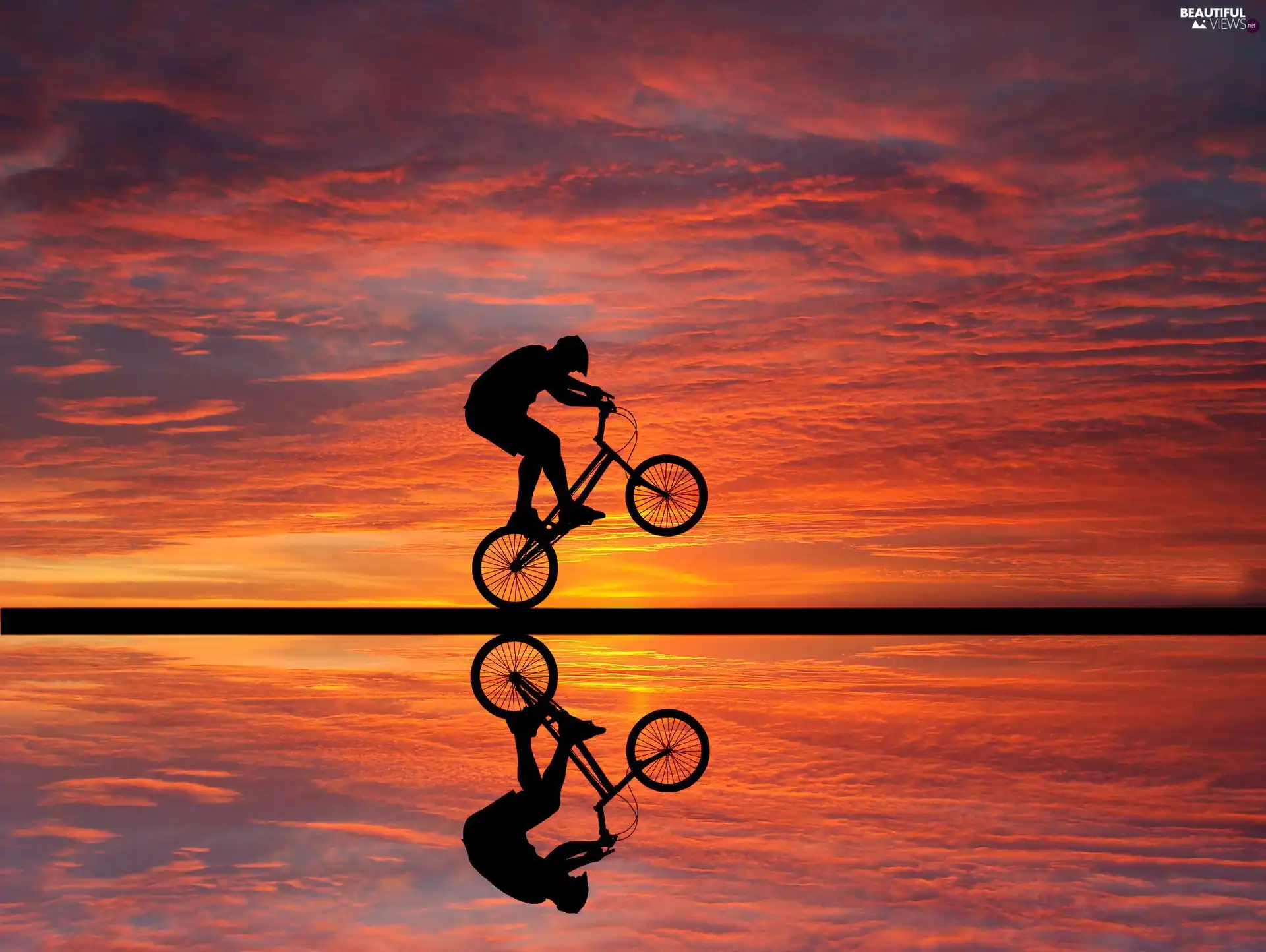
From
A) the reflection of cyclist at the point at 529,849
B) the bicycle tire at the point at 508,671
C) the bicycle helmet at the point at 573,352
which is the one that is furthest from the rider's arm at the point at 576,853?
the bicycle helmet at the point at 573,352

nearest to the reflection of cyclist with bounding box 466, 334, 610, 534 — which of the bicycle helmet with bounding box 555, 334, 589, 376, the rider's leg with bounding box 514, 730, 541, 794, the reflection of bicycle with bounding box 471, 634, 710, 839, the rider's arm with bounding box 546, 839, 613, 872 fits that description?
the bicycle helmet with bounding box 555, 334, 589, 376

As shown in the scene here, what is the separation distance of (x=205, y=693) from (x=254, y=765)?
3.36m

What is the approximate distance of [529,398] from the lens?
1381 centimetres

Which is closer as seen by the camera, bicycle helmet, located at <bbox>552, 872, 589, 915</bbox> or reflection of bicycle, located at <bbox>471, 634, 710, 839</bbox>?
bicycle helmet, located at <bbox>552, 872, 589, 915</bbox>

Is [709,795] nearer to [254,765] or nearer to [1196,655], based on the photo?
[254,765]

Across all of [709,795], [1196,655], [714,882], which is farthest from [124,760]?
[1196,655]

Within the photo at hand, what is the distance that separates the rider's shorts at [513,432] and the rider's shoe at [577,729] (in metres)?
5.76

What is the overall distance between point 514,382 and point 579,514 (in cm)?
192

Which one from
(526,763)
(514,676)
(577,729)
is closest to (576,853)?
(526,763)

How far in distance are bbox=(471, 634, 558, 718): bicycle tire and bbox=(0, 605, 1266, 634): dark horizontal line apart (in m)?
0.87

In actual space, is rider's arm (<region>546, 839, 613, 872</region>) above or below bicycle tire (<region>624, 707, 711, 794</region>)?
above

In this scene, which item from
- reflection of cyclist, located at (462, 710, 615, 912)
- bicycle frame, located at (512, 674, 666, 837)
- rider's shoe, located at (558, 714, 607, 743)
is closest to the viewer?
reflection of cyclist, located at (462, 710, 615, 912)

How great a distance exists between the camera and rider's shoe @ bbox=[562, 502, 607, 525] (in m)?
14.6

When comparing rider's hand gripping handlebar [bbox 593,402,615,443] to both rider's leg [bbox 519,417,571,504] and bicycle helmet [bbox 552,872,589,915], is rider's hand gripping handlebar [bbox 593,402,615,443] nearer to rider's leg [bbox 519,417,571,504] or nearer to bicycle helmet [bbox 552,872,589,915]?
rider's leg [bbox 519,417,571,504]
